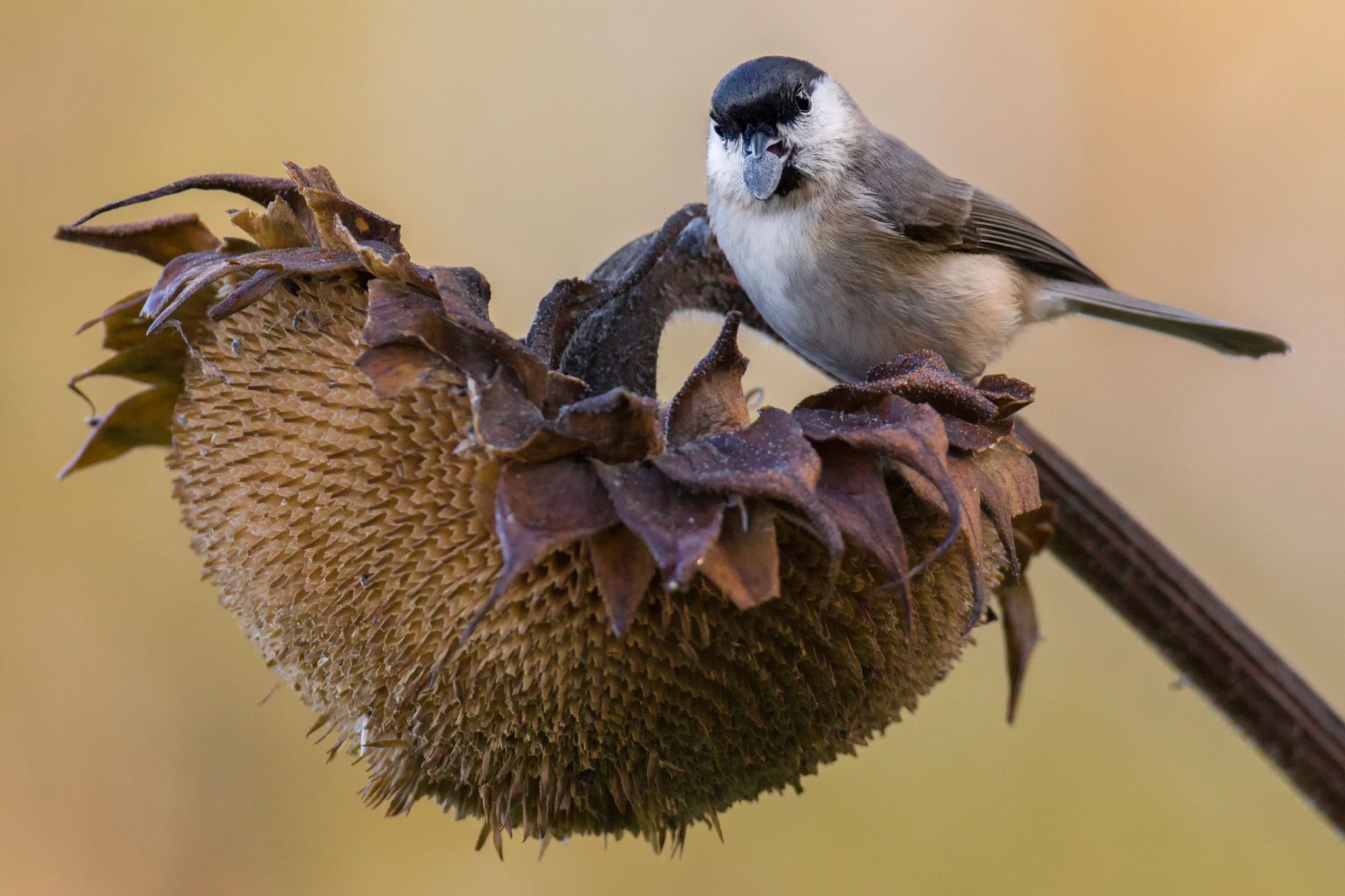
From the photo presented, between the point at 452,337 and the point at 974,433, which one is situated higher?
the point at 452,337

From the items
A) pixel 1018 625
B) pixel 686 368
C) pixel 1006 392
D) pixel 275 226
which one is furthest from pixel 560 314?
pixel 686 368

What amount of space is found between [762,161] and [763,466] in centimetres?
121

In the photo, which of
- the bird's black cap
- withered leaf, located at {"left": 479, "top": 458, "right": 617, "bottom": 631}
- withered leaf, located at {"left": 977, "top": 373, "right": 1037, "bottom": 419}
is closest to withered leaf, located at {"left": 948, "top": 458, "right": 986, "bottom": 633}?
withered leaf, located at {"left": 977, "top": 373, "right": 1037, "bottom": 419}

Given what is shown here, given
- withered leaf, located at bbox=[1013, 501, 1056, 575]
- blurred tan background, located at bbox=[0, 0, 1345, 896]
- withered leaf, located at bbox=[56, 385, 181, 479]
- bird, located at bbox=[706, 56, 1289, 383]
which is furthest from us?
blurred tan background, located at bbox=[0, 0, 1345, 896]

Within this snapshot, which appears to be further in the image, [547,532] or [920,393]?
[920,393]

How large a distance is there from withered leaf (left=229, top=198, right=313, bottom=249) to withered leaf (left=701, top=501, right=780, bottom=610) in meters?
0.65

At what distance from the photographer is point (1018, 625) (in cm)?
183

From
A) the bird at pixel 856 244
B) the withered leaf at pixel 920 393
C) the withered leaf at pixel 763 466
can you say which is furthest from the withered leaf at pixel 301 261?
the bird at pixel 856 244

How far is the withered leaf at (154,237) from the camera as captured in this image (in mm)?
1488

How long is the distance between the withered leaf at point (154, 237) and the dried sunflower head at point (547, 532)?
1.7 inches

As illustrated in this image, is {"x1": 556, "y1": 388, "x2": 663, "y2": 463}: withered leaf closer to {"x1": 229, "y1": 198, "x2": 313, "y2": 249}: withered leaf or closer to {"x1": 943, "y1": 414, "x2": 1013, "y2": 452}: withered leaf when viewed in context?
{"x1": 943, "y1": 414, "x2": 1013, "y2": 452}: withered leaf

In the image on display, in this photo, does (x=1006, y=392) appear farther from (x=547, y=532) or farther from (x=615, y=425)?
(x=547, y=532)

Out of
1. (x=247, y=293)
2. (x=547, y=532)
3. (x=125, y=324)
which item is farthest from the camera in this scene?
(x=125, y=324)

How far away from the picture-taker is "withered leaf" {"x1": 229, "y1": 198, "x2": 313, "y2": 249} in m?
1.32
